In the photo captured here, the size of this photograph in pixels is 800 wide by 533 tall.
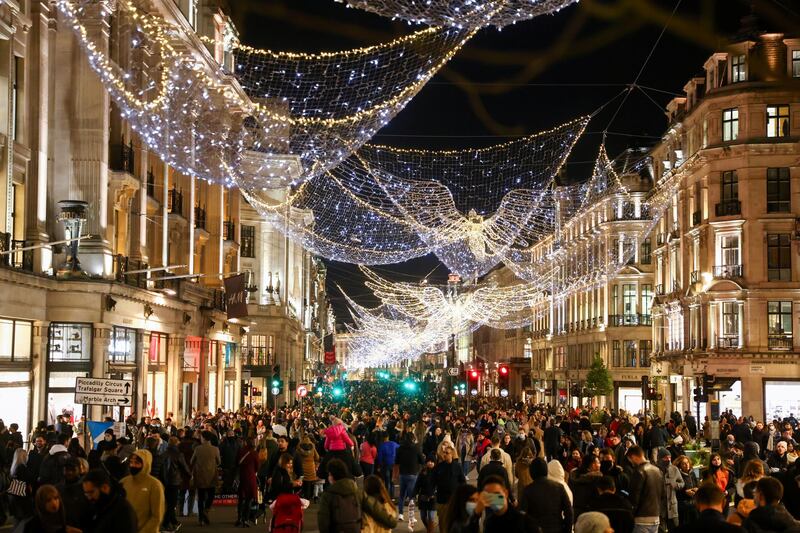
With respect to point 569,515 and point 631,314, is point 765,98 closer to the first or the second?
point 631,314

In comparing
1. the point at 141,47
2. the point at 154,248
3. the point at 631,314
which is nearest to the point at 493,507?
the point at 141,47

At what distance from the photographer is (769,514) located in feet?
32.2

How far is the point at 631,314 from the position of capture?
72500 millimetres

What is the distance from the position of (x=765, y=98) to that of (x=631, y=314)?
23.8 m

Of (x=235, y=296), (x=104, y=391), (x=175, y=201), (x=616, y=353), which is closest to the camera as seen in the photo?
(x=104, y=391)

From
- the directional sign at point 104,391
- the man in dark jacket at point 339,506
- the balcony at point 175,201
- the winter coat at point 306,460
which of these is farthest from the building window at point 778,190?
the man in dark jacket at point 339,506

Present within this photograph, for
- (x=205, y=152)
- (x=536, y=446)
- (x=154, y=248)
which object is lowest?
(x=536, y=446)

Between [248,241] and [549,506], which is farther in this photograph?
[248,241]

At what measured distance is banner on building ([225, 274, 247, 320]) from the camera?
41969 millimetres

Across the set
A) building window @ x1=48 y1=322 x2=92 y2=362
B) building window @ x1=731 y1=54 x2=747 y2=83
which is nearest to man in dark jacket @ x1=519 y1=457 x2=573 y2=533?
building window @ x1=48 y1=322 x2=92 y2=362

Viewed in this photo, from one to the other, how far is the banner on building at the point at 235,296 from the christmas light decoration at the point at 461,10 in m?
29.7

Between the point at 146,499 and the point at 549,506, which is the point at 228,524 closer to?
the point at 146,499

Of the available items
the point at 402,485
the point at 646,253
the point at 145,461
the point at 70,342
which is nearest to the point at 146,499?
the point at 145,461

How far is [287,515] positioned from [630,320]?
203 feet
